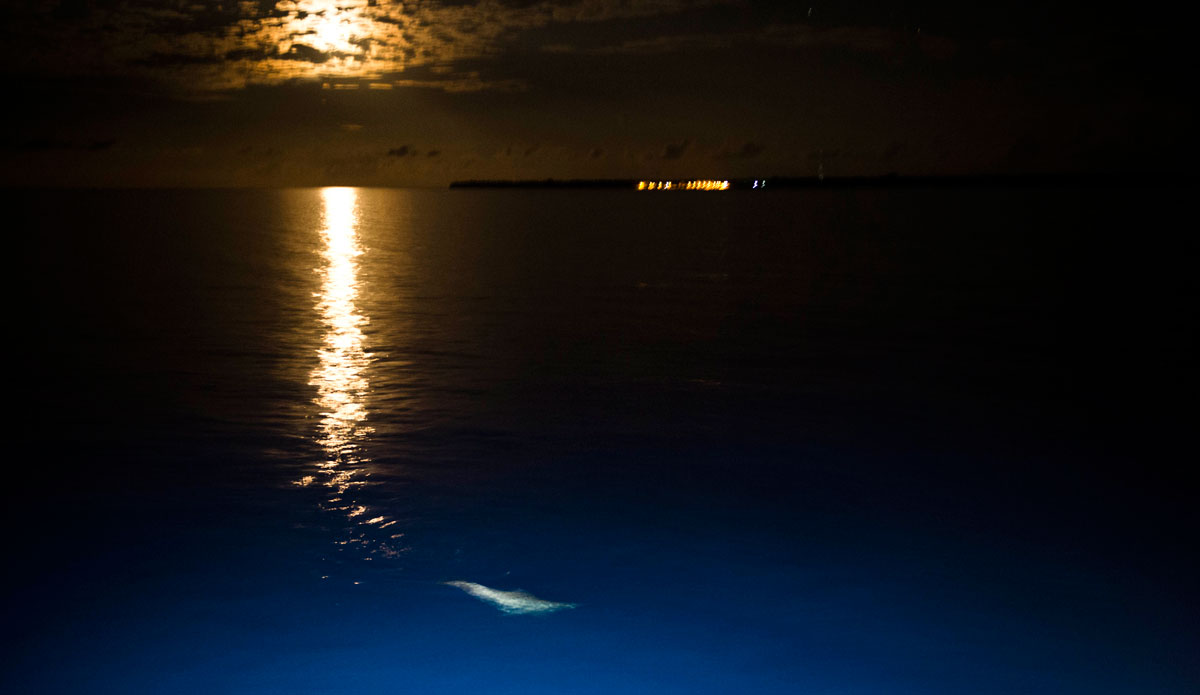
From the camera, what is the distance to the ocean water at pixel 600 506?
7660 mm

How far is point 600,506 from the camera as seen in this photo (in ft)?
35.8

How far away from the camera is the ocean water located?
7660mm

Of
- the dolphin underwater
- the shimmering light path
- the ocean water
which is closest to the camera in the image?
the ocean water

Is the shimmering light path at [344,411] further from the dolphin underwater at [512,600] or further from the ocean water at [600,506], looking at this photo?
the dolphin underwater at [512,600]

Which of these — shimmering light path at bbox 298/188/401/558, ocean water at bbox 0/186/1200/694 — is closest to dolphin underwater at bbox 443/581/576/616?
ocean water at bbox 0/186/1200/694

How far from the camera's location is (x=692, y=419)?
14.8m

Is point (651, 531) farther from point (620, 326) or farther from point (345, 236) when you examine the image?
point (345, 236)

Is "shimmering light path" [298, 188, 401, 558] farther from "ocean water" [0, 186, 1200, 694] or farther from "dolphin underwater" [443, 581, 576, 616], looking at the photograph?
"dolphin underwater" [443, 581, 576, 616]

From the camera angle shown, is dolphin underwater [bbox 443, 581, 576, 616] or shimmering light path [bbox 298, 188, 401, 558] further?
shimmering light path [bbox 298, 188, 401, 558]

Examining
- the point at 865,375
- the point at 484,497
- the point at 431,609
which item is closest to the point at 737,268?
the point at 865,375

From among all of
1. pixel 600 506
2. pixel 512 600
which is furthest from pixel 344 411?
pixel 512 600

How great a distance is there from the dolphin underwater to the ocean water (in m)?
0.03

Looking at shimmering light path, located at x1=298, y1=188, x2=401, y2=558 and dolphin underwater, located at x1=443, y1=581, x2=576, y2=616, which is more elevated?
shimmering light path, located at x1=298, y1=188, x2=401, y2=558

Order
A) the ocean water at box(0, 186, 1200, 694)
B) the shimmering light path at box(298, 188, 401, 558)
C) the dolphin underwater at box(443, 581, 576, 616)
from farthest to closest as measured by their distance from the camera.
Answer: the shimmering light path at box(298, 188, 401, 558) → the dolphin underwater at box(443, 581, 576, 616) → the ocean water at box(0, 186, 1200, 694)
